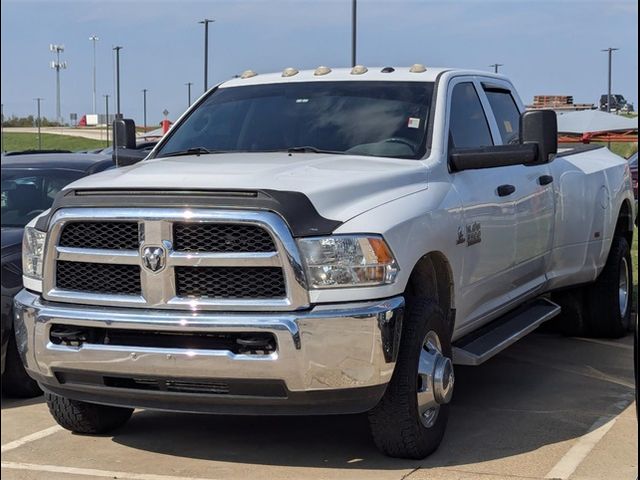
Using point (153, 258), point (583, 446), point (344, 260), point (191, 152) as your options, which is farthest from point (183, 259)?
point (583, 446)

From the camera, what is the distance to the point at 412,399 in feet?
15.0

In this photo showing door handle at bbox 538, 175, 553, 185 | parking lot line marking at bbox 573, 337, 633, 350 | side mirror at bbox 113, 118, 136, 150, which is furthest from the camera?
parking lot line marking at bbox 573, 337, 633, 350

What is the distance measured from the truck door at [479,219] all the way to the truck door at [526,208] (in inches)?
→ 4.4

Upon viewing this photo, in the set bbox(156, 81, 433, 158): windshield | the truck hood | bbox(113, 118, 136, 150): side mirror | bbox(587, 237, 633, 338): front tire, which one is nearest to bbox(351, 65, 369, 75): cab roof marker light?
bbox(156, 81, 433, 158): windshield

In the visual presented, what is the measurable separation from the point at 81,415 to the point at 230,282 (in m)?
1.37

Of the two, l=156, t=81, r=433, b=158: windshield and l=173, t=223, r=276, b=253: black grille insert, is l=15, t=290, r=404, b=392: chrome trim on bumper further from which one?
l=156, t=81, r=433, b=158: windshield

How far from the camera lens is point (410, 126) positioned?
18.4 feet

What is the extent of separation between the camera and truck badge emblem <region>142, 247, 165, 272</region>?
4.38 meters

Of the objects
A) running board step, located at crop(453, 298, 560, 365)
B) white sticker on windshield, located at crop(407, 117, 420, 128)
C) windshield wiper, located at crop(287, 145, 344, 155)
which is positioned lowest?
running board step, located at crop(453, 298, 560, 365)

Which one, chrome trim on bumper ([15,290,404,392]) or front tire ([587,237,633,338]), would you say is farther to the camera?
front tire ([587,237,633,338])

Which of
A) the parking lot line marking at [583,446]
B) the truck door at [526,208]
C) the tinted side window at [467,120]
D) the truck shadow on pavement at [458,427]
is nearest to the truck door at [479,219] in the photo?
the tinted side window at [467,120]

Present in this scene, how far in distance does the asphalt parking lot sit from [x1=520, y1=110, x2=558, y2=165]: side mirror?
56.7 inches

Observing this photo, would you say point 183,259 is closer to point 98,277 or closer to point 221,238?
point 221,238

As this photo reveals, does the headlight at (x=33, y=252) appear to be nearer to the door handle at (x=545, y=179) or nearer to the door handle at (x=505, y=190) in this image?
the door handle at (x=505, y=190)
